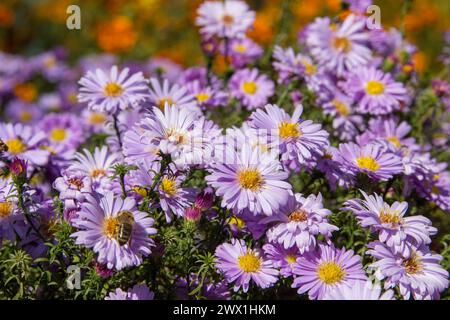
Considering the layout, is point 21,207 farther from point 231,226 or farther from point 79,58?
point 79,58

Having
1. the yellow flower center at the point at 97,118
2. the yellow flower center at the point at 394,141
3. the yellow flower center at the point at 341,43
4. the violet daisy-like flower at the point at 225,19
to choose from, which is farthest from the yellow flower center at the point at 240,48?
the yellow flower center at the point at 394,141

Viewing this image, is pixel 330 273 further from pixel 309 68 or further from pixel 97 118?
pixel 97 118

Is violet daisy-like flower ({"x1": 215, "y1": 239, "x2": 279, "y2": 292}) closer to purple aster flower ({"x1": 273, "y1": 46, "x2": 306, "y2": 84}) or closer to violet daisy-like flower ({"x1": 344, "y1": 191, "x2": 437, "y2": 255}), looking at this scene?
violet daisy-like flower ({"x1": 344, "y1": 191, "x2": 437, "y2": 255})

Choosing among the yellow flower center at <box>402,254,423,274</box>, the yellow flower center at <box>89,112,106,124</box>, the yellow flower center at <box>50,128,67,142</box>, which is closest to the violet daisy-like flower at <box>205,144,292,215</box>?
the yellow flower center at <box>402,254,423,274</box>

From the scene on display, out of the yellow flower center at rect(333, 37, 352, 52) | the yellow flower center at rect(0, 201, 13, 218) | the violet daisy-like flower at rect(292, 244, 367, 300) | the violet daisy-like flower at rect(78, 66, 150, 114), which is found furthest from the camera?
the yellow flower center at rect(333, 37, 352, 52)

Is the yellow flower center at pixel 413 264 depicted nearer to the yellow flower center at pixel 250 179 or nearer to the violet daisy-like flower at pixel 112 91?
the yellow flower center at pixel 250 179

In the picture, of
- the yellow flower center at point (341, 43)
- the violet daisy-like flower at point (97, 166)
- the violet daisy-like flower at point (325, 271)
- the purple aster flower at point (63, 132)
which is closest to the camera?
the violet daisy-like flower at point (325, 271)
